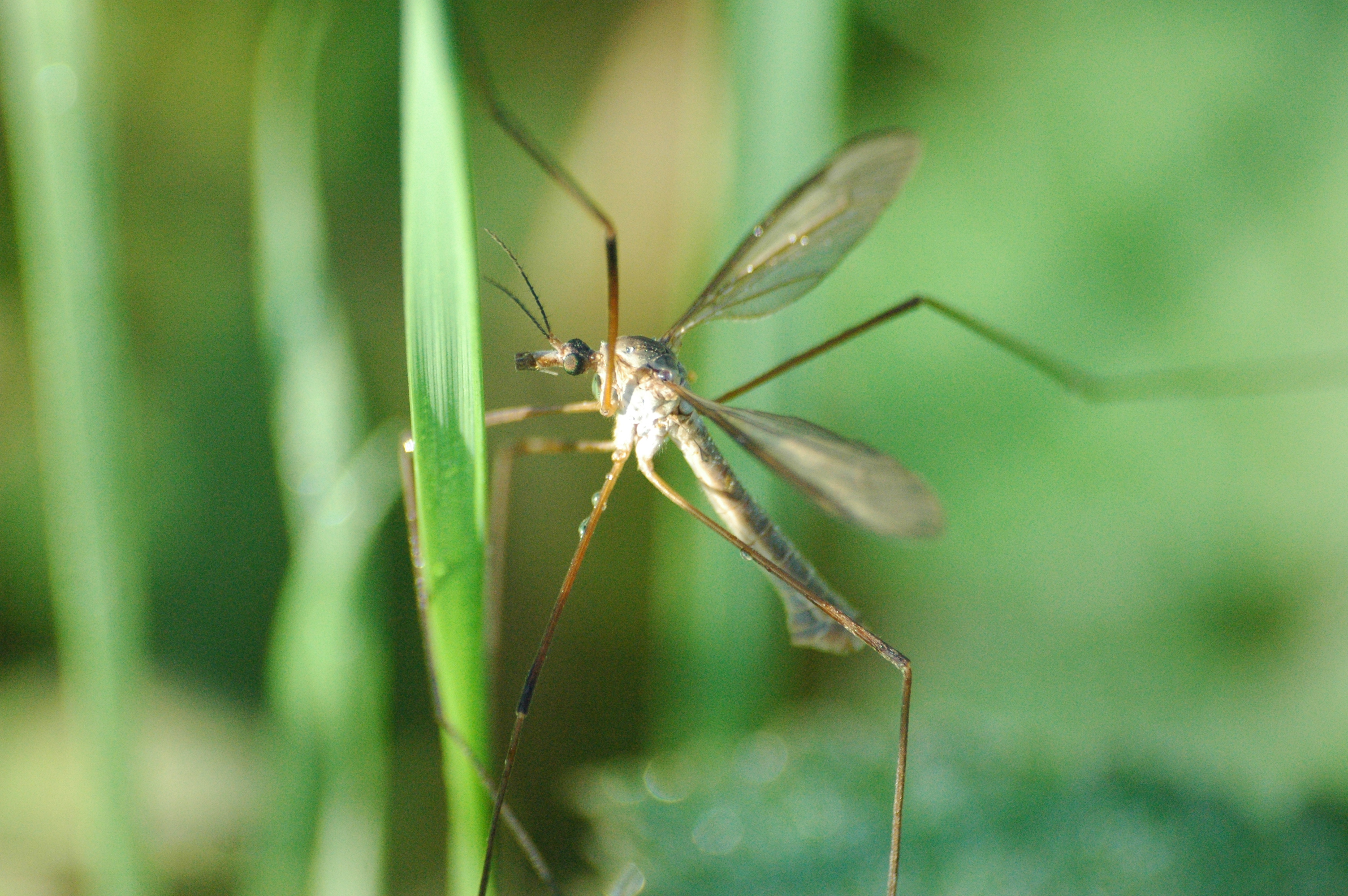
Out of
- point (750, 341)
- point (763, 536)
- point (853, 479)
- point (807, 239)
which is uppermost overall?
point (807, 239)

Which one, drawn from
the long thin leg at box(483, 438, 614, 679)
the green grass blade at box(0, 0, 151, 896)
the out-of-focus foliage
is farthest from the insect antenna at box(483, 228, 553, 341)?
the out-of-focus foliage

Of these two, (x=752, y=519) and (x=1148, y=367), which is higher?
(x=1148, y=367)

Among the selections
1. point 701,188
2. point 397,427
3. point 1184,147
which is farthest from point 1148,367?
point 397,427

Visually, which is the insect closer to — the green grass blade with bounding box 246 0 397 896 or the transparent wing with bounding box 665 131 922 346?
the transparent wing with bounding box 665 131 922 346

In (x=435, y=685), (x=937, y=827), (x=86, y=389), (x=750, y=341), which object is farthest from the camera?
(x=750, y=341)

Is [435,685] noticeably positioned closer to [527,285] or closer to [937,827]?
[527,285]

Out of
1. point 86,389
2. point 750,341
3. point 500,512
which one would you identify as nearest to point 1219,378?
point 750,341

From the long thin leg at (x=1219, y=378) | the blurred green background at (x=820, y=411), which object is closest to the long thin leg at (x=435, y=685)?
the blurred green background at (x=820, y=411)

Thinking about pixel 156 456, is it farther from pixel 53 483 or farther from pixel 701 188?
pixel 701 188
